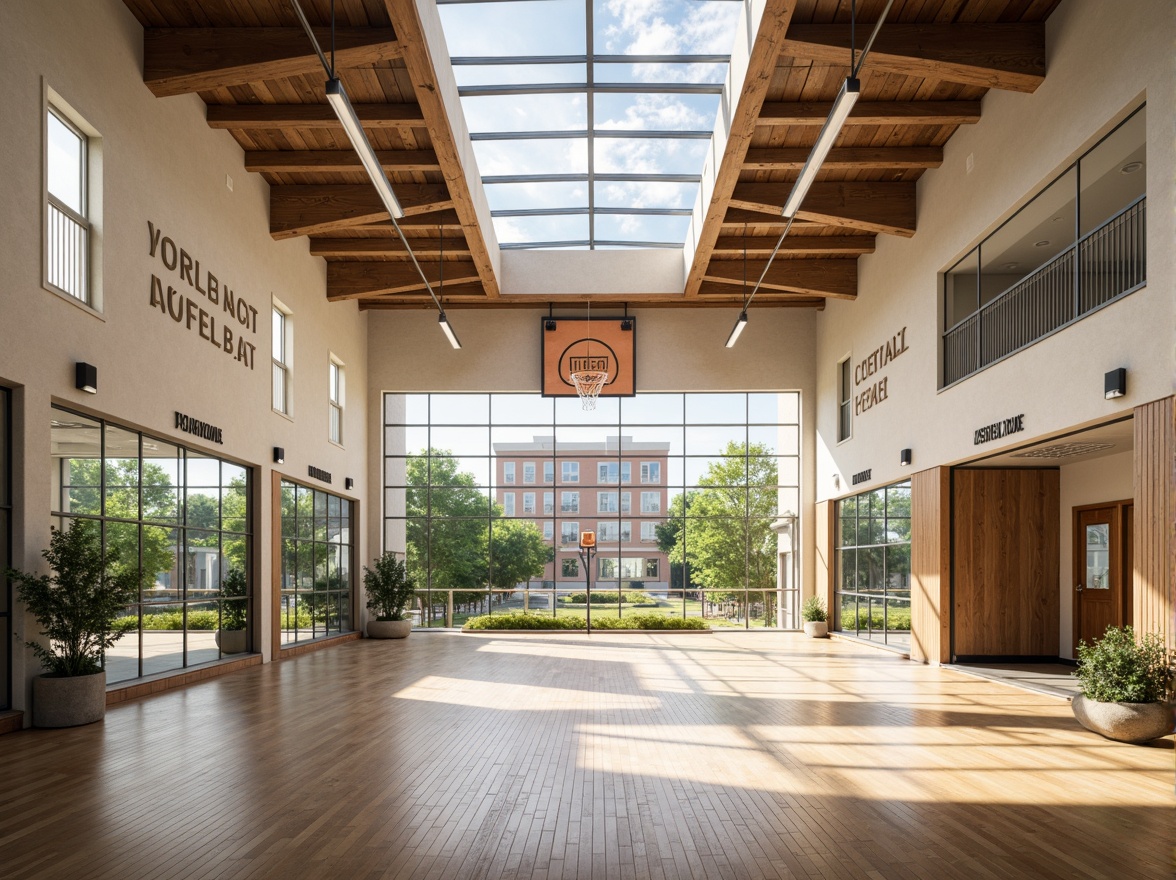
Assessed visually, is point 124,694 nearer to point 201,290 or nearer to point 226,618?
point 226,618

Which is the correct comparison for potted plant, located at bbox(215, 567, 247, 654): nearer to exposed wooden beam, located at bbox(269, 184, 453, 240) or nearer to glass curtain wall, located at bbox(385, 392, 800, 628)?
exposed wooden beam, located at bbox(269, 184, 453, 240)

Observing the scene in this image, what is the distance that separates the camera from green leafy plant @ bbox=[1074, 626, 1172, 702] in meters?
7.30

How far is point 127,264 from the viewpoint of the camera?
9383mm

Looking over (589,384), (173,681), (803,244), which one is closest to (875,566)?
(803,244)

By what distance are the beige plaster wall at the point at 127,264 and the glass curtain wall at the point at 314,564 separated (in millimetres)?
984

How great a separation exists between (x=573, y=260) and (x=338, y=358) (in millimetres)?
5016

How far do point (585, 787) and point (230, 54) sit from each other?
810 centimetres

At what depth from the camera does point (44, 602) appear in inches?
299

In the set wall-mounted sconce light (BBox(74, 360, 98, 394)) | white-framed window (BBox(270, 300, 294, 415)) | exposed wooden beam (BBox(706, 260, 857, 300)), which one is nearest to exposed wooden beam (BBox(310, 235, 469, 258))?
white-framed window (BBox(270, 300, 294, 415))

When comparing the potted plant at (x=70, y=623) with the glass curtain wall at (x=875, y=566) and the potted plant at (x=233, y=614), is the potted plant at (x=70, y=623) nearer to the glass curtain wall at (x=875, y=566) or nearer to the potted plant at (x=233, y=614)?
the potted plant at (x=233, y=614)

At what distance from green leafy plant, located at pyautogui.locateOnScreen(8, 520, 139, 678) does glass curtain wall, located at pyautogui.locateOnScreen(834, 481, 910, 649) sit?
1121cm

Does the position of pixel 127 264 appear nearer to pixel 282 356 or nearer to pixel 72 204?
pixel 72 204

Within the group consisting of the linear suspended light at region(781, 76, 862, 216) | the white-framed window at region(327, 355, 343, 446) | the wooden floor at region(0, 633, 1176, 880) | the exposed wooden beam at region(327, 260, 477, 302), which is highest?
the exposed wooden beam at region(327, 260, 477, 302)

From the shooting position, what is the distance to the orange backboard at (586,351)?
19484 mm
